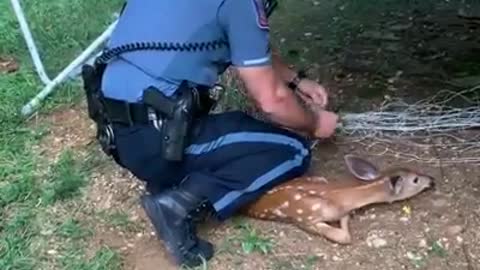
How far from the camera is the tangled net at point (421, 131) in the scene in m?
3.17

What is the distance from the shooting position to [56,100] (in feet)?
12.8

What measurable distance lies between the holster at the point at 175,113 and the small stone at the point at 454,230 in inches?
29.7

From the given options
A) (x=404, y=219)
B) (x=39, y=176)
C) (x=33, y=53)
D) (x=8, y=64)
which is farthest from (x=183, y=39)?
(x=8, y=64)

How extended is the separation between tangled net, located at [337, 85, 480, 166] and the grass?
2.99 ft

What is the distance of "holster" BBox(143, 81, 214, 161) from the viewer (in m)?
2.71

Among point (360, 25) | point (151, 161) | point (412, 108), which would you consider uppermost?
point (151, 161)

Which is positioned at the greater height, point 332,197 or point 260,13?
point 260,13

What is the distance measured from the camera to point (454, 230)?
277 centimetres

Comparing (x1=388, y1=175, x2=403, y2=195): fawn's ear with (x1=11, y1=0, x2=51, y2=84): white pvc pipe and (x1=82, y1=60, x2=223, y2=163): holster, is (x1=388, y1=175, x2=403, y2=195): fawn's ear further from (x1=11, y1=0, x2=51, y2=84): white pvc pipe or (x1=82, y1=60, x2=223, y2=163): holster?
(x1=11, y1=0, x2=51, y2=84): white pvc pipe

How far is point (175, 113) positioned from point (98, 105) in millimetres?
282

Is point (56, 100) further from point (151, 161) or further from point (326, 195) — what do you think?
point (326, 195)

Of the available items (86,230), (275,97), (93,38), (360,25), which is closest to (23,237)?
(86,230)

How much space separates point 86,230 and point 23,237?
187 millimetres

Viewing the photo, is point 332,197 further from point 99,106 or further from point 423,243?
point 99,106
